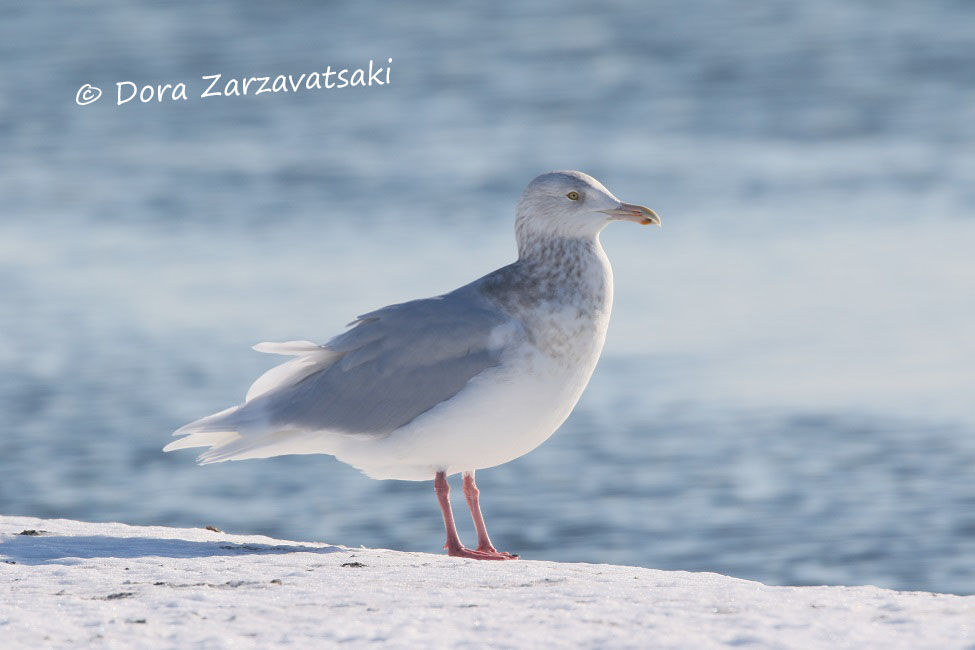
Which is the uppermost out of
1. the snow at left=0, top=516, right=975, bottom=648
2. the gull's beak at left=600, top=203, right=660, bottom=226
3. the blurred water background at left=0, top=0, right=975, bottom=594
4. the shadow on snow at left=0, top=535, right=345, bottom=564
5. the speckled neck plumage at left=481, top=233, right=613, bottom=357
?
the blurred water background at left=0, top=0, right=975, bottom=594

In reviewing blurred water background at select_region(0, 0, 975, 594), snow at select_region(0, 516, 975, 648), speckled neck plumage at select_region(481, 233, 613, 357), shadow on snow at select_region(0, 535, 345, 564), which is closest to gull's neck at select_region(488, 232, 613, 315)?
speckled neck plumage at select_region(481, 233, 613, 357)

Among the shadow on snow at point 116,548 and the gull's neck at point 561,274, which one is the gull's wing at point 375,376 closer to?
the gull's neck at point 561,274

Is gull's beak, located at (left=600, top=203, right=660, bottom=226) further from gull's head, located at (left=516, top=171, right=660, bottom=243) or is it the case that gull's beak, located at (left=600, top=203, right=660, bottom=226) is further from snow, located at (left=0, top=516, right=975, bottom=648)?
snow, located at (left=0, top=516, right=975, bottom=648)

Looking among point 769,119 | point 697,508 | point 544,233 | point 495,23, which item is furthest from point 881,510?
point 495,23

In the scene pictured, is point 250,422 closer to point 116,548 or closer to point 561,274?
point 116,548

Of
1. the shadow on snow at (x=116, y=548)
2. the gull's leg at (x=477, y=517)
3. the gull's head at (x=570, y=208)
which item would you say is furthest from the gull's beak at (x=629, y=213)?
the shadow on snow at (x=116, y=548)

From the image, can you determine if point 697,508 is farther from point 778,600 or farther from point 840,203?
point 840,203
